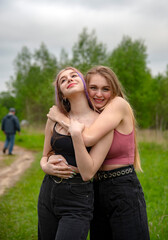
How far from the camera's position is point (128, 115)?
251cm

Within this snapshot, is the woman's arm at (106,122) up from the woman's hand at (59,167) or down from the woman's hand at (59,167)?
up

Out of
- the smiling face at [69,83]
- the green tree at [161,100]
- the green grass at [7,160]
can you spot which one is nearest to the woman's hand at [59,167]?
the smiling face at [69,83]

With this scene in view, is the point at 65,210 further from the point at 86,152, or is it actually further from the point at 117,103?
the point at 117,103

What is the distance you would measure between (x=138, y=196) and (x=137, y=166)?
1.07ft

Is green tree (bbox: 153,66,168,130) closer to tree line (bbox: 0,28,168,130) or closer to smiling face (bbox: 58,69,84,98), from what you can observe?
tree line (bbox: 0,28,168,130)

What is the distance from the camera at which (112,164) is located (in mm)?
2461

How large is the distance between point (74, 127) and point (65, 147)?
199 millimetres

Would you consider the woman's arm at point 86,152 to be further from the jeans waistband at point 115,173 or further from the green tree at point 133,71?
the green tree at point 133,71

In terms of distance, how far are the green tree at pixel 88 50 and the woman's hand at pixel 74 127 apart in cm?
1888

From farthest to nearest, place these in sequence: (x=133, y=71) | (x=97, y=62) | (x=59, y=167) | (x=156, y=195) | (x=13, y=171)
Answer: (x=133, y=71), (x=97, y=62), (x=13, y=171), (x=156, y=195), (x=59, y=167)

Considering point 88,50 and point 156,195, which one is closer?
point 156,195

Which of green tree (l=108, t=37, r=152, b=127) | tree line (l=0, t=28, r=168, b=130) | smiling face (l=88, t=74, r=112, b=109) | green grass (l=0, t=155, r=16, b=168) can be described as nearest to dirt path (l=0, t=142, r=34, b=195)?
green grass (l=0, t=155, r=16, b=168)

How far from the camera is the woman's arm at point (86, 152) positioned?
2.21 m

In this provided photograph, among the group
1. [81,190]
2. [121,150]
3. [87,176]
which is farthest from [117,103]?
[81,190]
